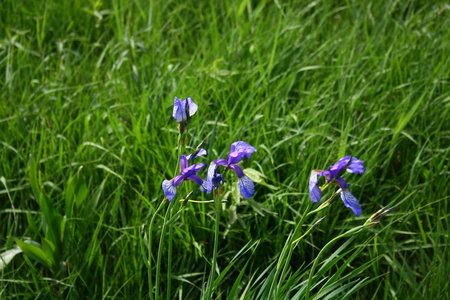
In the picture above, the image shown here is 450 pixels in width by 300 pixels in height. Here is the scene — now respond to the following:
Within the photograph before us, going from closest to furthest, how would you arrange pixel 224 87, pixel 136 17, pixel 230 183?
pixel 230 183 < pixel 224 87 < pixel 136 17

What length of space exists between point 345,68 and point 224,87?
657 mm

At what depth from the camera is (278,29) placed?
9.48ft

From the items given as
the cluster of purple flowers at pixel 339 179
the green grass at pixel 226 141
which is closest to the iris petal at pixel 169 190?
the green grass at pixel 226 141

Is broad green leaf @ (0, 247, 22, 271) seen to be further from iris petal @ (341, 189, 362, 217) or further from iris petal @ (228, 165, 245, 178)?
iris petal @ (341, 189, 362, 217)

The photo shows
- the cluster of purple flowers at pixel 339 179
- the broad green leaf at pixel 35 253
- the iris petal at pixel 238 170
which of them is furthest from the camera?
the broad green leaf at pixel 35 253

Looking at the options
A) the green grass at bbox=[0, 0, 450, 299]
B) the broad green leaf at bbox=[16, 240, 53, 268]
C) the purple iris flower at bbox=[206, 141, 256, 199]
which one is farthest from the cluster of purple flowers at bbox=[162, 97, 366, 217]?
the broad green leaf at bbox=[16, 240, 53, 268]

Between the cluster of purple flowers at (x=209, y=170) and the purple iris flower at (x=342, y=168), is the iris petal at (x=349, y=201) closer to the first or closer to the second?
the purple iris flower at (x=342, y=168)

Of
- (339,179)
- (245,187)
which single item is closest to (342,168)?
(339,179)

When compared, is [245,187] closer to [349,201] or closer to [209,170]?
[209,170]

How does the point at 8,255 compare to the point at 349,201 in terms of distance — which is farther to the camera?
the point at 8,255

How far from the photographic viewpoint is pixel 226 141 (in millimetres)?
2270

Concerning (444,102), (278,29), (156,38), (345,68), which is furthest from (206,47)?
(444,102)

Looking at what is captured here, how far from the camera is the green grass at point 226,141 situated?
198cm

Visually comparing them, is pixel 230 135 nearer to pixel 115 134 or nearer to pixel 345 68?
pixel 115 134
